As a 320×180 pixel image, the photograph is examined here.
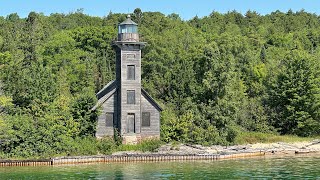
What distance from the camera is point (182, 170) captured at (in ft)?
122

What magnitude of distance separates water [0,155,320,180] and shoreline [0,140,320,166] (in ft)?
4.62

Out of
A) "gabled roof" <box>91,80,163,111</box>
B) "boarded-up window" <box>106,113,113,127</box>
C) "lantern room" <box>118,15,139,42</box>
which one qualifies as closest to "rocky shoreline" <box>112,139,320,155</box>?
"boarded-up window" <box>106,113,113,127</box>

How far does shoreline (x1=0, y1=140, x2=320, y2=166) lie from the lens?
41.3 m

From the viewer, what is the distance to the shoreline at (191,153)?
135ft

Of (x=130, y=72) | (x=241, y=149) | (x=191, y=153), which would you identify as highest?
(x=130, y=72)

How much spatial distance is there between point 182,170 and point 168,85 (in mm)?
28052

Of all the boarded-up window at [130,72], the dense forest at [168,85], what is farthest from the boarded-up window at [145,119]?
the boarded-up window at [130,72]

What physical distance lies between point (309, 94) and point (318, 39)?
45.7m

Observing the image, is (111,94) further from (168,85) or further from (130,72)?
(168,85)

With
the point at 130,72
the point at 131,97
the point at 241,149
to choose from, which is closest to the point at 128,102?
the point at 131,97

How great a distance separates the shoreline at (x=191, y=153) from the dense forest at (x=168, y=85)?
1836mm

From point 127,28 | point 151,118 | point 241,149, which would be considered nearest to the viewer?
point 241,149

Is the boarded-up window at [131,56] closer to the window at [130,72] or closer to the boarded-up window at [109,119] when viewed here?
the window at [130,72]

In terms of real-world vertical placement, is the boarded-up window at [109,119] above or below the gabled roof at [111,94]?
below
